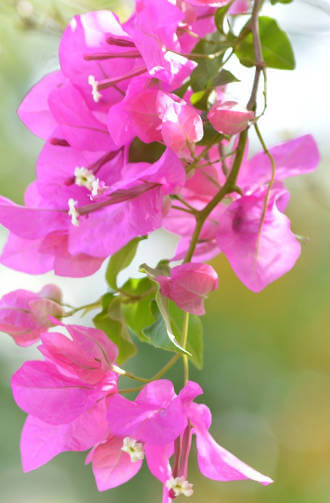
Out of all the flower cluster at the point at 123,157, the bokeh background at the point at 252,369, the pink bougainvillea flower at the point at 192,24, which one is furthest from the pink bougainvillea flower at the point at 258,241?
the bokeh background at the point at 252,369

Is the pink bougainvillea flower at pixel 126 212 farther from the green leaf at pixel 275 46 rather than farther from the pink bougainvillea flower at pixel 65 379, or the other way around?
the green leaf at pixel 275 46

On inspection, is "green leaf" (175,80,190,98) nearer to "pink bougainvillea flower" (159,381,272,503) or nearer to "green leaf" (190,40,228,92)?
"green leaf" (190,40,228,92)

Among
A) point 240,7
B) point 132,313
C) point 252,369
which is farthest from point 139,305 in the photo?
point 252,369

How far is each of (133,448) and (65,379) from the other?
0.18 feet

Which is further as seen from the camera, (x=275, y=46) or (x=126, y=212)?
(x=275, y=46)

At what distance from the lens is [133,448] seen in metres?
0.42

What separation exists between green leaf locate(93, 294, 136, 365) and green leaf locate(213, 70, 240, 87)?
0.50 ft

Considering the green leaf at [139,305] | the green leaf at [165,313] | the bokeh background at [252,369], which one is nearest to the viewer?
the green leaf at [165,313]

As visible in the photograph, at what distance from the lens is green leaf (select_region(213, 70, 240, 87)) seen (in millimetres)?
462

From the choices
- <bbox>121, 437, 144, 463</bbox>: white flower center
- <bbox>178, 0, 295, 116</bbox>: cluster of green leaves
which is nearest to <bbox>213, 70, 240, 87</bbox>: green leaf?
<bbox>178, 0, 295, 116</bbox>: cluster of green leaves

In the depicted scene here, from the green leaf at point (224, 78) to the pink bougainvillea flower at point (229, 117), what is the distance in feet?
0.17

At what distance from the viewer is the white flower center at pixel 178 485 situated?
396 millimetres

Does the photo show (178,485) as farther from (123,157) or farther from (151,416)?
(123,157)

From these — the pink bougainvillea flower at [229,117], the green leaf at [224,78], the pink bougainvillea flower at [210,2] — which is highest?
the pink bougainvillea flower at [210,2]
